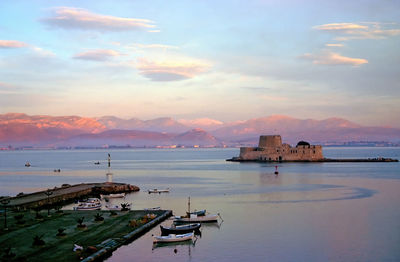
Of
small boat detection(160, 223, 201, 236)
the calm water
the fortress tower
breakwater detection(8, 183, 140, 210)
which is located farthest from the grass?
the fortress tower

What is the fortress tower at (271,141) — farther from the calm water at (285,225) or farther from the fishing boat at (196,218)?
the fishing boat at (196,218)

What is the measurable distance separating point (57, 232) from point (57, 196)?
2392 centimetres

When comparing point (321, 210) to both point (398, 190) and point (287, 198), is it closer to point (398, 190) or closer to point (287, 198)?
point (287, 198)

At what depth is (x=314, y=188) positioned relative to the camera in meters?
71.6

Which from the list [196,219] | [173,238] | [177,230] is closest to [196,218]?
[196,219]

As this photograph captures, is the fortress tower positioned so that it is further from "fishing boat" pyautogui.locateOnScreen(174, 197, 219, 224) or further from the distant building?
"fishing boat" pyautogui.locateOnScreen(174, 197, 219, 224)

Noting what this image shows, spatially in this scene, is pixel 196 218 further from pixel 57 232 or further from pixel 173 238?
pixel 57 232

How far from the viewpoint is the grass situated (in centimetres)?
2677

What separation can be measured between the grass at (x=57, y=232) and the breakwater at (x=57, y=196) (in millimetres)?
5397

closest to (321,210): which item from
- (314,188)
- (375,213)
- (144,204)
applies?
(375,213)

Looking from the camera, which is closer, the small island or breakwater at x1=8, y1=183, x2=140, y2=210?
breakwater at x1=8, y1=183, x2=140, y2=210

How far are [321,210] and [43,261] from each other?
30660 mm

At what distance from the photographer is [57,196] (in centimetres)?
5575

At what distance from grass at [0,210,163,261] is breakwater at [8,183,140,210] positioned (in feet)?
17.7
